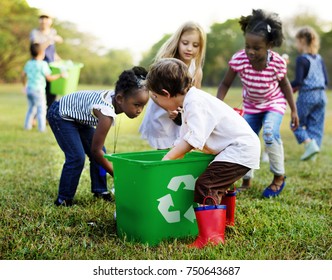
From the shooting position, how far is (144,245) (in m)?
2.57

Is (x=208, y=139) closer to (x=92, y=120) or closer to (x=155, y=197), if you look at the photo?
(x=155, y=197)

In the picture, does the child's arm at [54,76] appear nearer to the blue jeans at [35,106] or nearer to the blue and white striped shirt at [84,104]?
the blue jeans at [35,106]

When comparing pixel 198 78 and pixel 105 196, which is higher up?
pixel 198 78

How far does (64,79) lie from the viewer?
25.5 ft

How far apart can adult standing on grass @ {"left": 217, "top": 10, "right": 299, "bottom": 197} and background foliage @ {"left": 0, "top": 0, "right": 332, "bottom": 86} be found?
13586 millimetres

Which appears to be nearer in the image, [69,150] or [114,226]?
[114,226]

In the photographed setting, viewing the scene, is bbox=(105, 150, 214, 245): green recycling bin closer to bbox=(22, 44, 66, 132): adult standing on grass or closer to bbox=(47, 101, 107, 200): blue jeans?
bbox=(47, 101, 107, 200): blue jeans

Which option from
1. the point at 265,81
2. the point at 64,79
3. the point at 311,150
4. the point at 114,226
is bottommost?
the point at 311,150

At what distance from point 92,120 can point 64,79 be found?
4.71 metres

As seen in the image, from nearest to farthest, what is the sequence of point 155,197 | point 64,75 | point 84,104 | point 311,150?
point 155,197 → point 84,104 → point 311,150 → point 64,75

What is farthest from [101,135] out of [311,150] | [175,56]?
[311,150]
